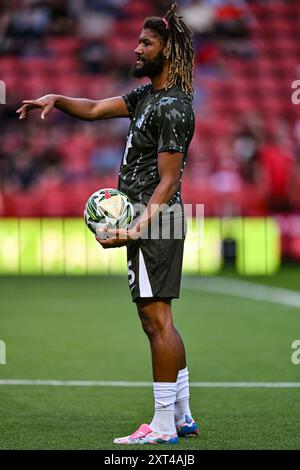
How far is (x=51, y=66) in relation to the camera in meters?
23.8

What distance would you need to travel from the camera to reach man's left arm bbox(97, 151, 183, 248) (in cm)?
578

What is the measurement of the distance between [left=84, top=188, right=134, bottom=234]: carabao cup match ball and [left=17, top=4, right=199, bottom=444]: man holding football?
8 cm

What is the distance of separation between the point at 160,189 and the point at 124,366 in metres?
3.27

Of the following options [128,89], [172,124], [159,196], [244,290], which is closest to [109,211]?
[159,196]

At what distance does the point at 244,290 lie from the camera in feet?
52.1

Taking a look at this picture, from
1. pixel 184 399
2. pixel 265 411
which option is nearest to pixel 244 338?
pixel 265 411

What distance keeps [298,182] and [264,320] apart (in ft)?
28.8

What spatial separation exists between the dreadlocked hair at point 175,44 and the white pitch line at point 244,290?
7.89 m

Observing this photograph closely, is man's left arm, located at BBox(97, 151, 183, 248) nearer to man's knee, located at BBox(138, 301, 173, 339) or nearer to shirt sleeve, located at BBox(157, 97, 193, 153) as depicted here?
shirt sleeve, located at BBox(157, 97, 193, 153)

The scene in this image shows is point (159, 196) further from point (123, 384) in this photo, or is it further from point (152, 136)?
point (123, 384)

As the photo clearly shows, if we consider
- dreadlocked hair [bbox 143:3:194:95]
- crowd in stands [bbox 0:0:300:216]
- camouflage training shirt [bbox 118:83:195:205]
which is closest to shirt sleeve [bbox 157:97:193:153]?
camouflage training shirt [bbox 118:83:195:205]

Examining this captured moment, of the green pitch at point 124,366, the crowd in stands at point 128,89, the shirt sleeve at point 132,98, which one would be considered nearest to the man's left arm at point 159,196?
the shirt sleeve at point 132,98

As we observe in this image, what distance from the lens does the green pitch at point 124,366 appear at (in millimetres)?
6109
